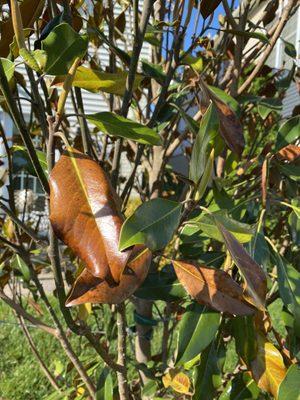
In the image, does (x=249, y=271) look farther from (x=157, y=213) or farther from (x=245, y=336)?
(x=245, y=336)

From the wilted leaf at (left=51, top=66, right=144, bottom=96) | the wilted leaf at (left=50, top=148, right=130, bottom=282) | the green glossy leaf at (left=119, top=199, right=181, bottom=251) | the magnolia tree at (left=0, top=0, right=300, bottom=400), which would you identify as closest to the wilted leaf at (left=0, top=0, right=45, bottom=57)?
the magnolia tree at (left=0, top=0, right=300, bottom=400)

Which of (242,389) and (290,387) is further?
(242,389)

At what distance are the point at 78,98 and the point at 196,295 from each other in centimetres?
60

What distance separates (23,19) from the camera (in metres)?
0.92

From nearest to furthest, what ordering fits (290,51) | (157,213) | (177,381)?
(157,213) < (177,381) < (290,51)

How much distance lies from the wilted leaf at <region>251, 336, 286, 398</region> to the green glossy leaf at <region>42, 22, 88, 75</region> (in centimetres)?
83

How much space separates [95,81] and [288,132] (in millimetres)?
671

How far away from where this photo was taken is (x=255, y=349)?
1178 mm

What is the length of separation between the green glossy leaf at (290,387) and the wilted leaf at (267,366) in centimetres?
7

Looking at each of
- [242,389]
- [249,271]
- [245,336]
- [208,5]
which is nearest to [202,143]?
[249,271]

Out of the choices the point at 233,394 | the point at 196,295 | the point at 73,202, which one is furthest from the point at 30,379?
the point at 73,202

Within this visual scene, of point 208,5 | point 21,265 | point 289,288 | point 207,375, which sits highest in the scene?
point 208,5

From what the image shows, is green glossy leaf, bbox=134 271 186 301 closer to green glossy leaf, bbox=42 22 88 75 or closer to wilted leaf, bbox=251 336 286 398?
wilted leaf, bbox=251 336 286 398

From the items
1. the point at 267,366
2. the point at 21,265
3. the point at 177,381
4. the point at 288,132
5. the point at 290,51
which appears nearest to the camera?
the point at 267,366
